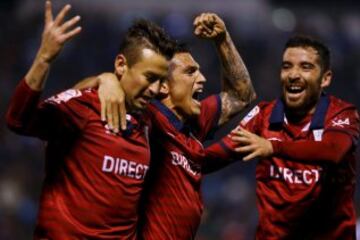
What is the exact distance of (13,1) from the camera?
38.1 feet

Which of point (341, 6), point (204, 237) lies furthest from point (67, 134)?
point (341, 6)

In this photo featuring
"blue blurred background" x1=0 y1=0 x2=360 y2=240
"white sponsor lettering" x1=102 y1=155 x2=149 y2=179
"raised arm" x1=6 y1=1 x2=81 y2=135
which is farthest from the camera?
"blue blurred background" x1=0 y1=0 x2=360 y2=240

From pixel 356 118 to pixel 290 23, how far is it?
719 cm

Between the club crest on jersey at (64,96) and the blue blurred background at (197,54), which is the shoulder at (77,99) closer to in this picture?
the club crest on jersey at (64,96)

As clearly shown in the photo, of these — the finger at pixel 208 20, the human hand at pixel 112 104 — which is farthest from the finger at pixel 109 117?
the finger at pixel 208 20

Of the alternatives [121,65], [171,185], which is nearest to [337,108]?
[171,185]

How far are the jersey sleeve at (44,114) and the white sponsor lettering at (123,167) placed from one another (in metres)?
0.22

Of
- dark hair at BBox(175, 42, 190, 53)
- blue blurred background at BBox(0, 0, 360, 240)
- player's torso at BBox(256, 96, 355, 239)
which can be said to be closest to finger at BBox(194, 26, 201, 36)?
dark hair at BBox(175, 42, 190, 53)

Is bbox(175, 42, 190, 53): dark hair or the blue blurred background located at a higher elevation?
bbox(175, 42, 190, 53): dark hair

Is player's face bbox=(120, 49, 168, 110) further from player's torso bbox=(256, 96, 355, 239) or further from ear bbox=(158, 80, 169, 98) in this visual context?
player's torso bbox=(256, 96, 355, 239)

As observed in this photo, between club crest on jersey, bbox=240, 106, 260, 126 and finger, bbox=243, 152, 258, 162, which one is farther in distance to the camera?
club crest on jersey, bbox=240, 106, 260, 126

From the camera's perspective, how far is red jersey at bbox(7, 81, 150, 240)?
4.15 meters

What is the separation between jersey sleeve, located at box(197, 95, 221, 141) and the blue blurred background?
4415 mm

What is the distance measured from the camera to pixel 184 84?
198 inches
